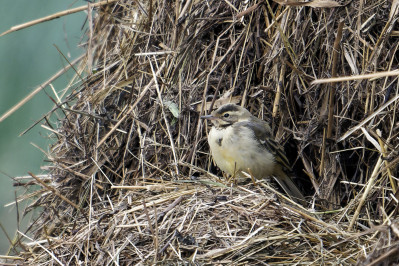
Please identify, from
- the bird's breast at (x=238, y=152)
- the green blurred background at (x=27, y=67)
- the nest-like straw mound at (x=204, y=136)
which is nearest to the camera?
the nest-like straw mound at (x=204, y=136)

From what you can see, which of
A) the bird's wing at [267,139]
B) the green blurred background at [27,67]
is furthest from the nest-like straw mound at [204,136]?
the green blurred background at [27,67]

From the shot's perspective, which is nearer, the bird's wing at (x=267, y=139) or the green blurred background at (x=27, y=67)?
the bird's wing at (x=267, y=139)

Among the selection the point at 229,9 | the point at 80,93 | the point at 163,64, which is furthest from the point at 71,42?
the point at 229,9

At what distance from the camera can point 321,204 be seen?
18.2 ft

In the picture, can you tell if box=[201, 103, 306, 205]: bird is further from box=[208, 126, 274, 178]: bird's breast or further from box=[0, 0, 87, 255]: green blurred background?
box=[0, 0, 87, 255]: green blurred background

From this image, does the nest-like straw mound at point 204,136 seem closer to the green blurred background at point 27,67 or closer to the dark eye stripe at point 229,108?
the dark eye stripe at point 229,108

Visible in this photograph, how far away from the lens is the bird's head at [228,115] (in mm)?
5691

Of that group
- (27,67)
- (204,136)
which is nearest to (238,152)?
(204,136)

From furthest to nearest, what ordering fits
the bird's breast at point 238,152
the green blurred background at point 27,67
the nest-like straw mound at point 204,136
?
the green blurred background at point 27,67 < the bird's breast at point 238,152 < the nest-like straw mound at point 204,136

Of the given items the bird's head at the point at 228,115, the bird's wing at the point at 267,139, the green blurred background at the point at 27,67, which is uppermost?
the green blurred background at the point at 27,67

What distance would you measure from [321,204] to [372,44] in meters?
1.34

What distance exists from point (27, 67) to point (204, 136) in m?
2.28

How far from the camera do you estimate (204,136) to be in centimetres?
595

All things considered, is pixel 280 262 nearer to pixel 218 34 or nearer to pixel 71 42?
pixel 218 34
